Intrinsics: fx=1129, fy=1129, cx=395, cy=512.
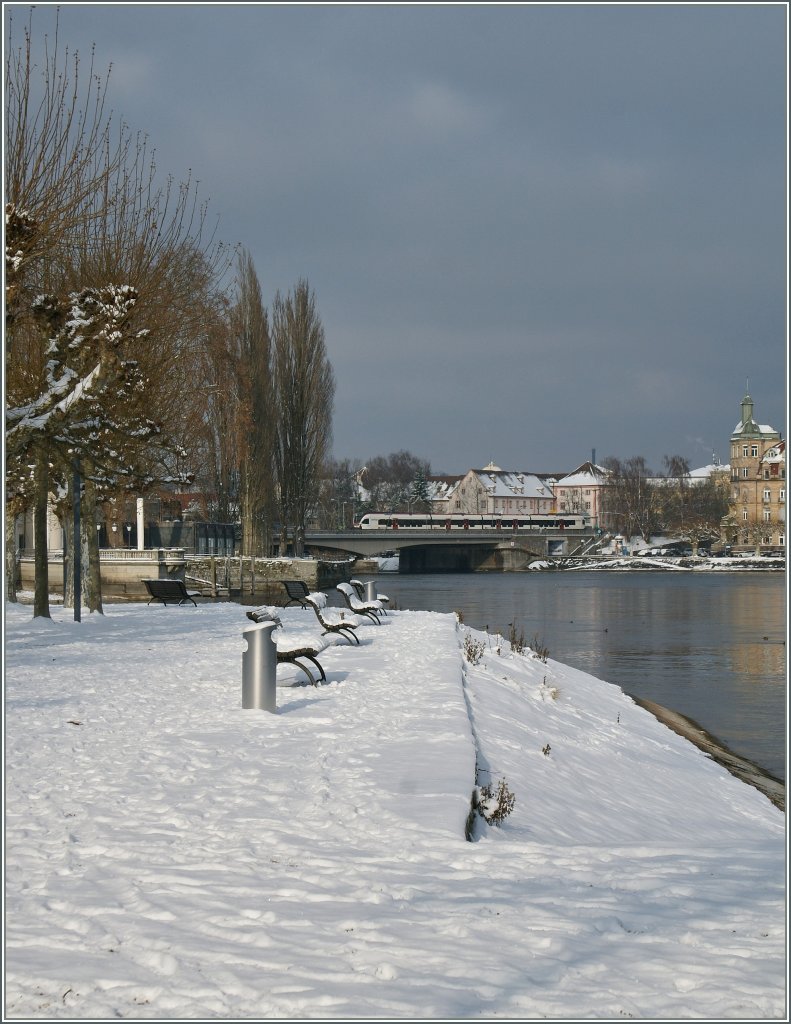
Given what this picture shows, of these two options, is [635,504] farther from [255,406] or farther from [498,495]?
[255,406]

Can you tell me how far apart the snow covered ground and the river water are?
7006 mm

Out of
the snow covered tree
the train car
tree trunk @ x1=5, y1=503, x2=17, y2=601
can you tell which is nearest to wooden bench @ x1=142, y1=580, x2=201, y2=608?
tree trunk @ x1=5, y1=503, x2=17, y2=601

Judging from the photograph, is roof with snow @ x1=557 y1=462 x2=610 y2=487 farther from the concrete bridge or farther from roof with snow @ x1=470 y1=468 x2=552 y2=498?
the concrete bridge

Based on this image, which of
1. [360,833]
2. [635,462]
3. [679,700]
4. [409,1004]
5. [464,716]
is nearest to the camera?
[409,1004]

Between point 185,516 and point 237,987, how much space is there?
70.3 meters

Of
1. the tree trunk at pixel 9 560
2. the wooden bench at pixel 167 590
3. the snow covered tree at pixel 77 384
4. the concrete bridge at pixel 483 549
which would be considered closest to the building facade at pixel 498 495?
the concrete bridge at pixel 483 549

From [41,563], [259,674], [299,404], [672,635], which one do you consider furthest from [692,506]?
[259,674]

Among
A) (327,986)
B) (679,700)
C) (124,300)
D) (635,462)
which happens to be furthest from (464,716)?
(635,462)

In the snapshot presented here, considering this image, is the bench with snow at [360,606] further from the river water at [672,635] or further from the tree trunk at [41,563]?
the tree trunk at [41,563]

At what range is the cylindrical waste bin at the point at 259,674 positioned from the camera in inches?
418

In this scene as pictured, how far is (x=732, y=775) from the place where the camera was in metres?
13.7

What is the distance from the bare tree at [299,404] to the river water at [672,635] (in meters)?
7.58

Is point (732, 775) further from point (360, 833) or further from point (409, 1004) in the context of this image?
point (409, 1004)

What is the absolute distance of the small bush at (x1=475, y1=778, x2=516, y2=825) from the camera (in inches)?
308
